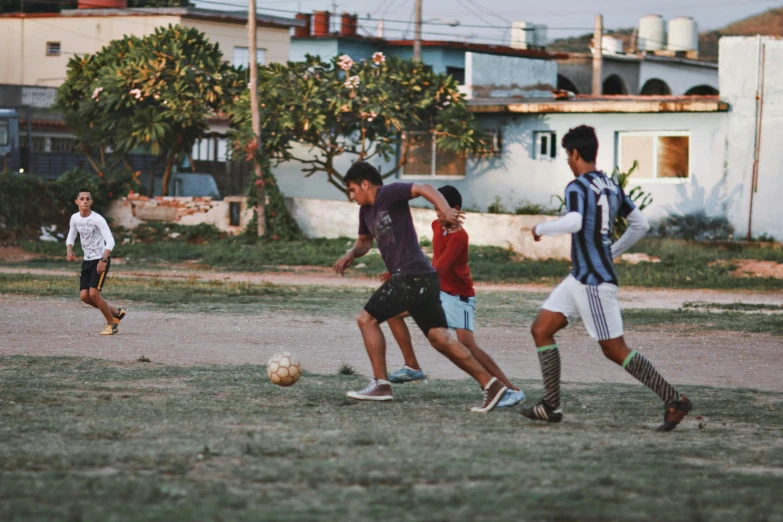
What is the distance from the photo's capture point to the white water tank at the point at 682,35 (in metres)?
50.2

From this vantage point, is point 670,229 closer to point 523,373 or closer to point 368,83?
point 368,83

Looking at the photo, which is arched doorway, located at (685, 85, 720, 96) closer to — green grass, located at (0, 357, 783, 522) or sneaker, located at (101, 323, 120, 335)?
sneaker, located at (101, 323, 120, 335)

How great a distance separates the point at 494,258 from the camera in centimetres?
2636

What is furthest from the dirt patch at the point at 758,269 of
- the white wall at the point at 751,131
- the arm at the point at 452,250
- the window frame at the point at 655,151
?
the arm at the point at 452,250

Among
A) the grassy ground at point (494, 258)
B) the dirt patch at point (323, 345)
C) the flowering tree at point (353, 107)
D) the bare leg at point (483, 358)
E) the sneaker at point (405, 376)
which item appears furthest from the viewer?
the flowering tree at point (353, 107)

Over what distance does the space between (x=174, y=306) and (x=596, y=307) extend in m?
10.5

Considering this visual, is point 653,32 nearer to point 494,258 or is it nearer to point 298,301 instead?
point 494,258

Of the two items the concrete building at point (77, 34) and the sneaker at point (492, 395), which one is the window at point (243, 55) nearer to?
the concrete building at point (77, 34)

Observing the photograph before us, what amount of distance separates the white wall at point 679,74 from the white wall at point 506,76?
8692mm

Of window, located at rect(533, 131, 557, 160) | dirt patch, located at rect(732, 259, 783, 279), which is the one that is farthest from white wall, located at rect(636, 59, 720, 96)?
dirt patch, located at rect(732, 259, 783, 279)

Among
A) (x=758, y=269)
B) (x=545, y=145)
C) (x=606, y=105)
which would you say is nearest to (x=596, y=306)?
(x=758, y=269)

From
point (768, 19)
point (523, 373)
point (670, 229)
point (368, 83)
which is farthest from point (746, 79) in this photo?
point (768, 19)

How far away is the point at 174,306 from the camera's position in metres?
16.8

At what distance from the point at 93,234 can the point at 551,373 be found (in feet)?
24.4
